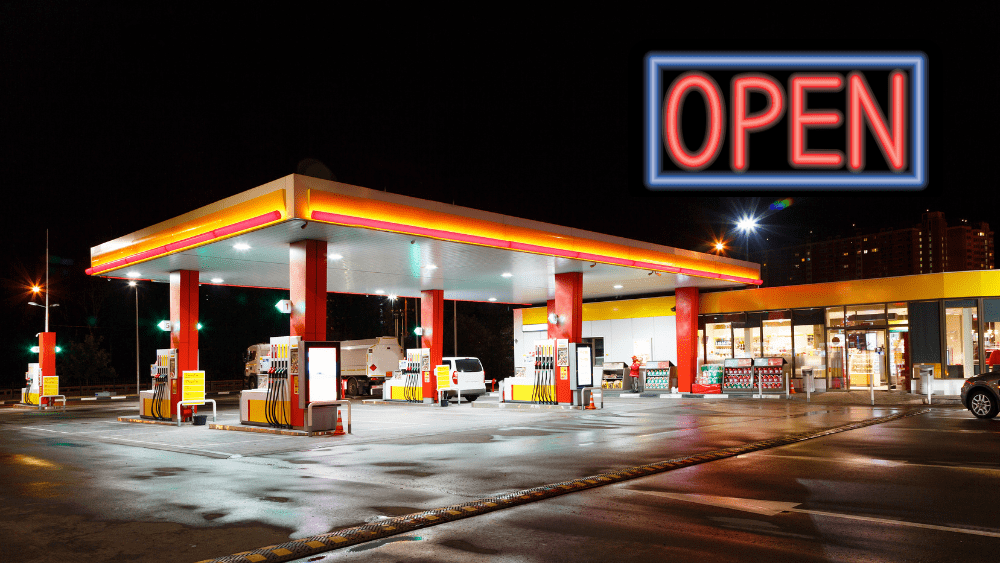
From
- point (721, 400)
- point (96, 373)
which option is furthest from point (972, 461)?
point (96, 373)

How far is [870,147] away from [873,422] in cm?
1735

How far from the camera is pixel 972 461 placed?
11000mm

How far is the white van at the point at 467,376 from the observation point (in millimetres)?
29125

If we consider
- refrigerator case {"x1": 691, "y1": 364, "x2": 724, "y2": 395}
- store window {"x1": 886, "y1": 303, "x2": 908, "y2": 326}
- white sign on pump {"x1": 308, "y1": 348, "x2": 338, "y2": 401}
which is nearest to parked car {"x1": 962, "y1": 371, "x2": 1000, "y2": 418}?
store window {"x1": 886, "y1": 303, "x2": 908, "y2": 326}

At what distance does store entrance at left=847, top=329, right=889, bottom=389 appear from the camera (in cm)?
2798

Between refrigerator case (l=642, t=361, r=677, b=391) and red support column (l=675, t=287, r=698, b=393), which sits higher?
red support column (l=675, t=287, r=698, b=393)

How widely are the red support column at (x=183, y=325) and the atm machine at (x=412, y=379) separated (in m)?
8.93

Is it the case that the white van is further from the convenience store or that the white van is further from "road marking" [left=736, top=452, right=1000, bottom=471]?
"road marking" [left=736, top=452, right=1000, bottom=471]

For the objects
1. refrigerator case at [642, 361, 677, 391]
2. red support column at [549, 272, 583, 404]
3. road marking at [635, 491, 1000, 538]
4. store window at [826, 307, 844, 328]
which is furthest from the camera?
refrigerator case at [642, 361, 677, 391]

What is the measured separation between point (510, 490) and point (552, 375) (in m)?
15.4

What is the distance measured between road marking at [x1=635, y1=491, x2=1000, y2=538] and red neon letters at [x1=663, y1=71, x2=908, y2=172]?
6097 mm

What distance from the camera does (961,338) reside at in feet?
84.6

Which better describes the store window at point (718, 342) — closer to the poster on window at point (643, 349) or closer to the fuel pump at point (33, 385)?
the poster on window at point (643, 349)

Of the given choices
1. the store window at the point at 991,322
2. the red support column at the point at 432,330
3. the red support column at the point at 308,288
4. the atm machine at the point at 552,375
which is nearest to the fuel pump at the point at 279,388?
the red support column at the point at 308,288
